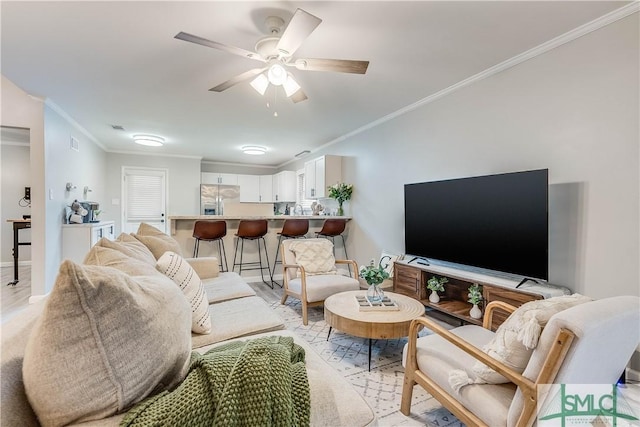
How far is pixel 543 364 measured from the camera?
1072 millimetres

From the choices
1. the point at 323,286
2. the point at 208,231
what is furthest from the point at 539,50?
the point at 208,231

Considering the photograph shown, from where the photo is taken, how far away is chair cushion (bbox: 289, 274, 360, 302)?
305 centimetres

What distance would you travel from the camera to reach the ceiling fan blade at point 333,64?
2.03 metres

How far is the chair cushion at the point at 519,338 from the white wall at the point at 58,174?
4.71m

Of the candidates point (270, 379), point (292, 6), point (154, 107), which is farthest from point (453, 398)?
point (154, 107)

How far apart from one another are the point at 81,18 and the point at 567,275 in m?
4.03

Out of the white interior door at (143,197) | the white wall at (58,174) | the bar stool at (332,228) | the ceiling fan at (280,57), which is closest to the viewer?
the ceiling fan at (280,57)

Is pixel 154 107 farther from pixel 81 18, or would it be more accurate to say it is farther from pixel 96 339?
pixel 96 339

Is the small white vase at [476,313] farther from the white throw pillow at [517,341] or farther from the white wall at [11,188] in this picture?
the white wall at [11,188]

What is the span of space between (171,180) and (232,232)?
3.24 metres

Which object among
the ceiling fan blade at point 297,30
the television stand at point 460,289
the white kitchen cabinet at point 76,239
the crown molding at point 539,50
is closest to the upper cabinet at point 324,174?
the crown molding at point 539,50

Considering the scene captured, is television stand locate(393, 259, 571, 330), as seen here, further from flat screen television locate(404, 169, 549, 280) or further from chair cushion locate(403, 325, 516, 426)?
chair cushion locate(403, 325, 516, 426)

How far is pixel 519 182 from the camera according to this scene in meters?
2.39

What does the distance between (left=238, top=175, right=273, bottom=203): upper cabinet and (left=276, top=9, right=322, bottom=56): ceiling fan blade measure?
610cm
